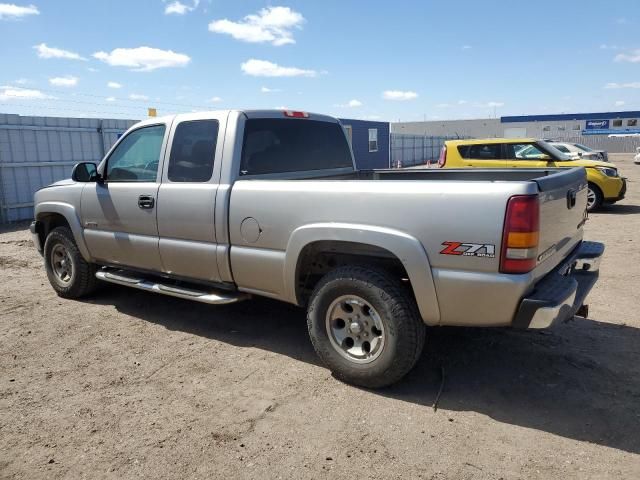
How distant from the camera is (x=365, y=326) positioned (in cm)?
353

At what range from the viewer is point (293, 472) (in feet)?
8.84

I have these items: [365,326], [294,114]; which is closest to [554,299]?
[365,326]

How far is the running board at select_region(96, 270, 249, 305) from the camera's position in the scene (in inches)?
166

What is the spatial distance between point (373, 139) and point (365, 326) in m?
26.4

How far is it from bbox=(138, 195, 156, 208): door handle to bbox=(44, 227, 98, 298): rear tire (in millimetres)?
1387

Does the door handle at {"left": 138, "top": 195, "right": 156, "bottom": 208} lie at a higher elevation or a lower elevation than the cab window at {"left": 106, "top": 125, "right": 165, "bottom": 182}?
lower

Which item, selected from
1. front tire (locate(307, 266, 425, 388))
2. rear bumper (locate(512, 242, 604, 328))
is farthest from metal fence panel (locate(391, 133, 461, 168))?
front tire (locate(307, 266, 425, 388))

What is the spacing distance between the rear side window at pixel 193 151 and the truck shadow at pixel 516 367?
1.49 m

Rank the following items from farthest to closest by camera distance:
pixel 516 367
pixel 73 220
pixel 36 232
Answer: pixel 36 232 < pixel 73 220 < pixel 516 367

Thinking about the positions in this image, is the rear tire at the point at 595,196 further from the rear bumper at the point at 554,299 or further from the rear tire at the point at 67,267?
the rear tire at the point at 67,267

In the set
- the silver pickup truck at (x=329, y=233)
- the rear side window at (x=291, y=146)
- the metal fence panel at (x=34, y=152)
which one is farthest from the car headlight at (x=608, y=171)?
the metal fence panel at (x=34, y=152)

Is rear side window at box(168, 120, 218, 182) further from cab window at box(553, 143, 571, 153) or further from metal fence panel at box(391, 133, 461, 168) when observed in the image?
metal fence panel at box(391, 133, 461, 168)

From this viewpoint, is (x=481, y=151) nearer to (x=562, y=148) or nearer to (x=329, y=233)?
(x=562, y=148)

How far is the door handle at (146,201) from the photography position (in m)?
4.57
